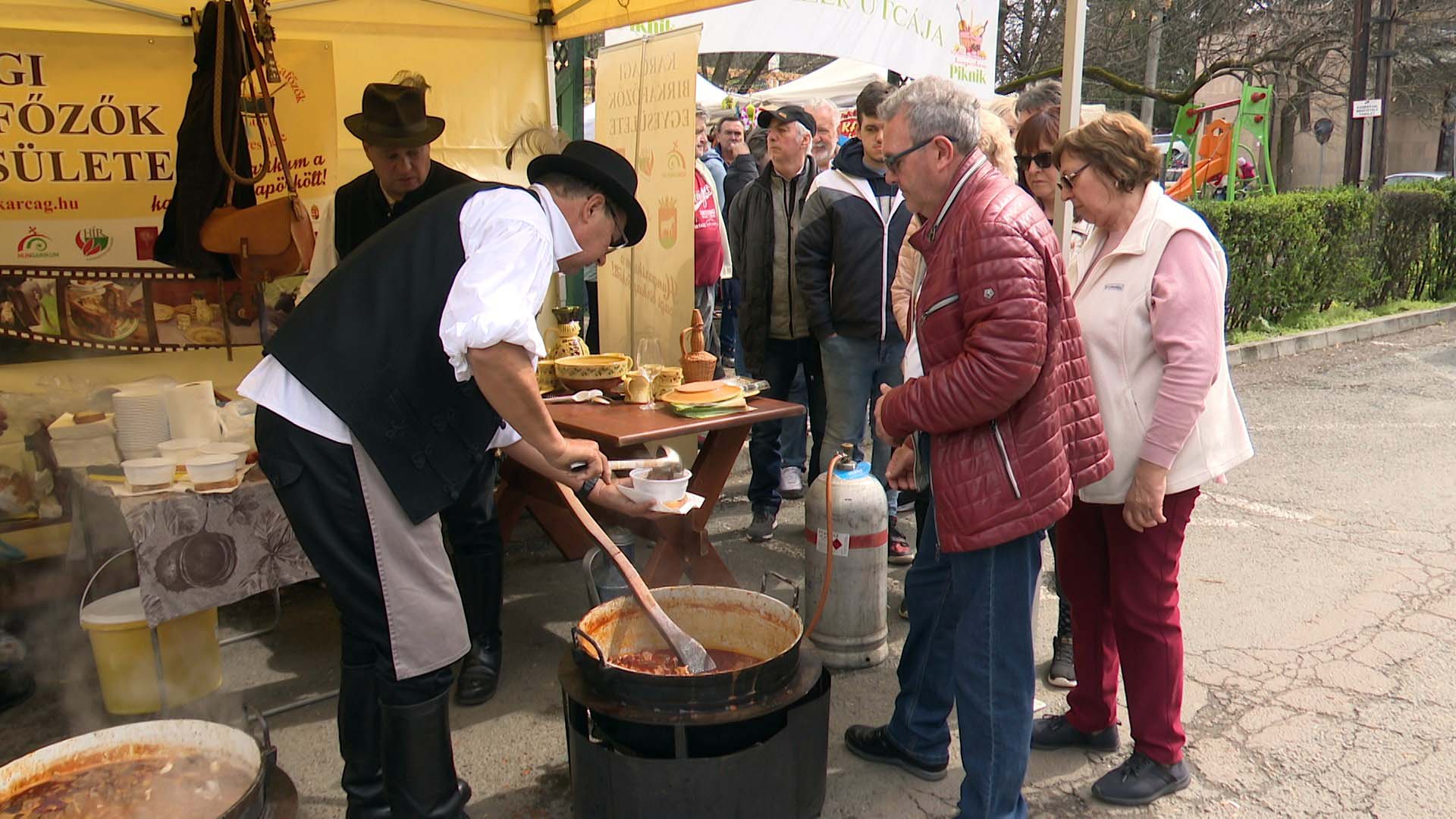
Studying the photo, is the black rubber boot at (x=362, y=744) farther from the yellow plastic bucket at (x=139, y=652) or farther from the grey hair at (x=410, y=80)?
the grey hair at (x=410, y=80)

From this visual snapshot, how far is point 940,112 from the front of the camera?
2.33 metres

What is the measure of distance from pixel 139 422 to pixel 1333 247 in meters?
11.2

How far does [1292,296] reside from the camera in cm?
1048

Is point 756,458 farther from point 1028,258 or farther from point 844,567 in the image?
point 1028,258

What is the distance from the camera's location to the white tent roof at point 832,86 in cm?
1281

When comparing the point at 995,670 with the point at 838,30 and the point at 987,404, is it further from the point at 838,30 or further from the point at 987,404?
the point at 838,30

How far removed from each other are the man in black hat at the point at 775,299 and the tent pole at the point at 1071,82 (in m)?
2.08

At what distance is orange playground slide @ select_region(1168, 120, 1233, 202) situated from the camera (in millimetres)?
14547

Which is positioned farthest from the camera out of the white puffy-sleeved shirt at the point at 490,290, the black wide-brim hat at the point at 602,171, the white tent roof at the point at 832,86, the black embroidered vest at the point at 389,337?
the white tent roof at the point at 832,86

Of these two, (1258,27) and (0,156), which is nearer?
(0,156)

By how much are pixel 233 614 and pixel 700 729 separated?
271 cm

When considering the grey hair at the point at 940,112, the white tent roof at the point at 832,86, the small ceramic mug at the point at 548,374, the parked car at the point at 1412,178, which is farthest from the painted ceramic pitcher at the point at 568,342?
the parked car at the point at 1412,178

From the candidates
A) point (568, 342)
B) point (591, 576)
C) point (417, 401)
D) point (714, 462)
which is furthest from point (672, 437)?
point (417, 401)

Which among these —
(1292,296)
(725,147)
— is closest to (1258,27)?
(1292,296)
